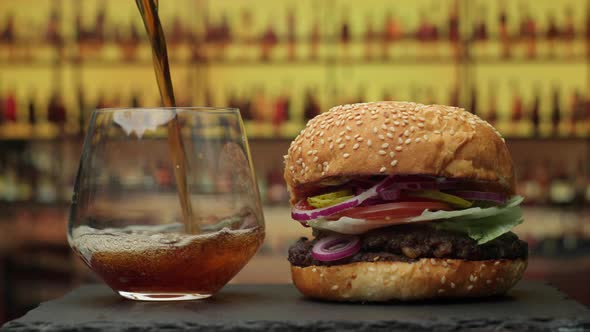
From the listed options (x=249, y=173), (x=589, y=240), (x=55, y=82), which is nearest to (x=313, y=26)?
(x=55, y=82)

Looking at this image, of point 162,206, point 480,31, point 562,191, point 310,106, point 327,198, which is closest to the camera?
point 162,206

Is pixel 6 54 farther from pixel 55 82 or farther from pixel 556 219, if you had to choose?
pixel 556 219

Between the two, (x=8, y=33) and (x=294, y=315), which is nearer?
(x=294, y=315)

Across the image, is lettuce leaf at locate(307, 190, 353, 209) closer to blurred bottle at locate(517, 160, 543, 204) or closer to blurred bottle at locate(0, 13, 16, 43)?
blurred bottle at locate(517, 160, 543, 204)

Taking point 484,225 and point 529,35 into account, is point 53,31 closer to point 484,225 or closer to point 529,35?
point 529,35

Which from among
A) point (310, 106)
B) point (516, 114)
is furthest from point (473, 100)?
point (310, 106)

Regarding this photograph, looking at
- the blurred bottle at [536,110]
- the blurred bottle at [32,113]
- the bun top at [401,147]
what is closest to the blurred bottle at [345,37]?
the blurred bottle at [536,110]

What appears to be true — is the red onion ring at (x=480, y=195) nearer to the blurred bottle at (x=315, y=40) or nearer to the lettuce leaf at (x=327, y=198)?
the lettuce leaf at (x=327, y=198)
